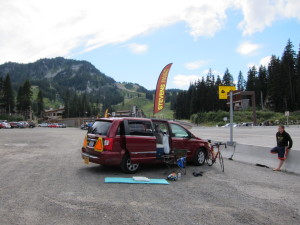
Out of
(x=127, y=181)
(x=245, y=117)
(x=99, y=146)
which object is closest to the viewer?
(x=127, y=181)

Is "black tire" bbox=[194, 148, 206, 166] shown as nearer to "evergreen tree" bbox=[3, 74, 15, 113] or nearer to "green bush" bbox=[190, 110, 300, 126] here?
"green bush" bbox=[190, 110, 300, 126]

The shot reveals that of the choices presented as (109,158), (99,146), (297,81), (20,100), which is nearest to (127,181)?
(109,158)

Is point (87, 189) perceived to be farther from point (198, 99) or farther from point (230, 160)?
point (198, 99)

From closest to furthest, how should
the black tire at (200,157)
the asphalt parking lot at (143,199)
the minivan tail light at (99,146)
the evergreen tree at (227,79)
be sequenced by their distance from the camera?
1. the asphalt parking lot at (143,199)
2. the minivan tail light at (99,146)
3. the black tire at (200,157)
4. the evergreen tree at (227,79)

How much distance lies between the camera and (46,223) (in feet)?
15.2

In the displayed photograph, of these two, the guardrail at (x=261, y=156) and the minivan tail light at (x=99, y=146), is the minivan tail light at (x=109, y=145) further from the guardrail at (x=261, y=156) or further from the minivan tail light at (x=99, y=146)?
the guardrail at (x=261, y=156)

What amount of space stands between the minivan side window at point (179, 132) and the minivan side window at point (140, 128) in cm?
117

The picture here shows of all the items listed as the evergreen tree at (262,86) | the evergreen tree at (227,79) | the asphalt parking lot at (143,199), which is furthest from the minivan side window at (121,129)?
the evergreen tree at (227,79)

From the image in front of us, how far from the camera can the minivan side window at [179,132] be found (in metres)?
10.6

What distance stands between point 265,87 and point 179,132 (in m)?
107

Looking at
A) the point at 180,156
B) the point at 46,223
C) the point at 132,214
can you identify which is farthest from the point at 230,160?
the point at 46,223

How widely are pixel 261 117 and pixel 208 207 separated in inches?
3225

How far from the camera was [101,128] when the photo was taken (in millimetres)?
9258

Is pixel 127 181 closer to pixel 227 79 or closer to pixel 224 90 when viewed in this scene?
pixel 224 90
